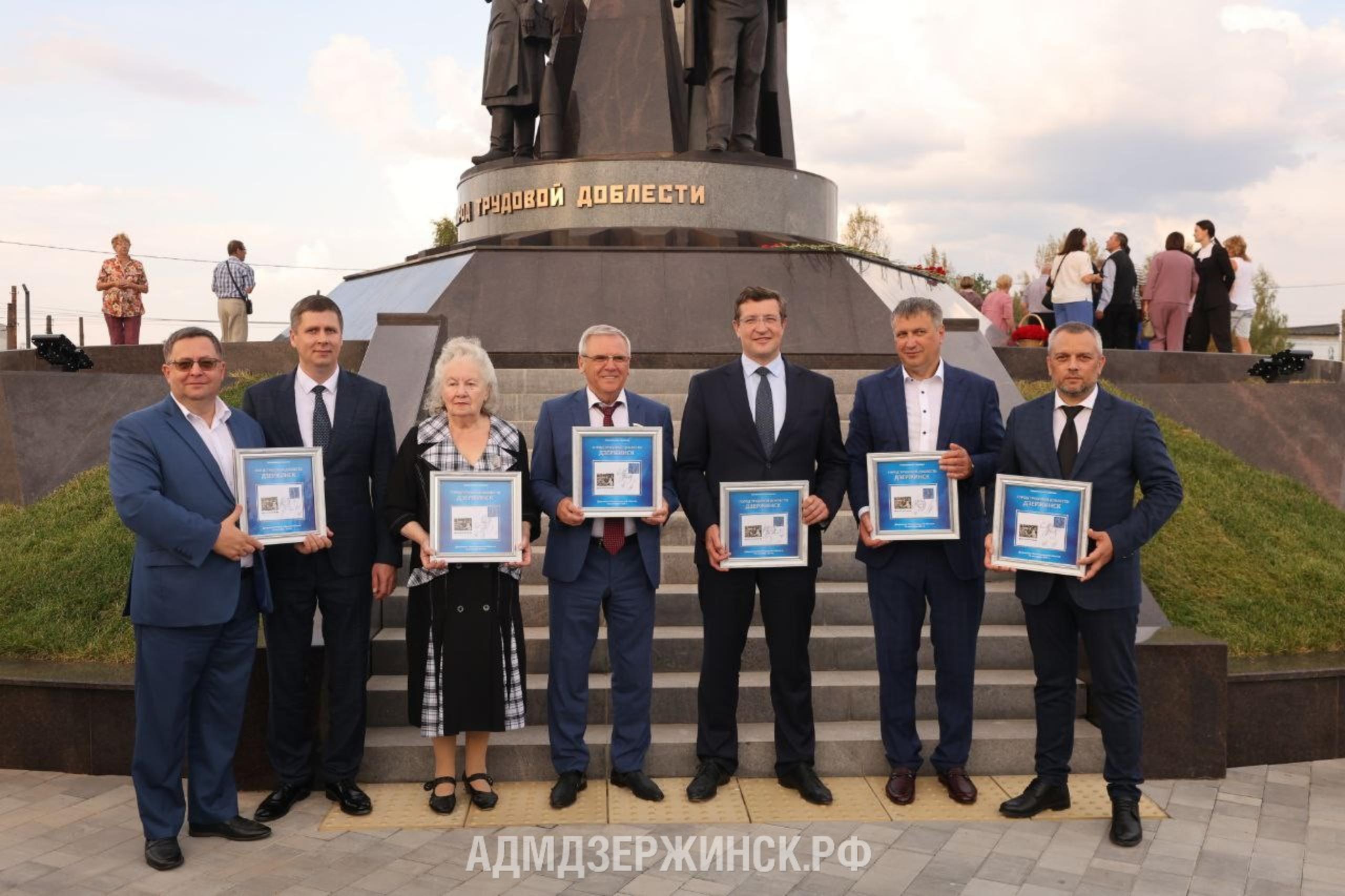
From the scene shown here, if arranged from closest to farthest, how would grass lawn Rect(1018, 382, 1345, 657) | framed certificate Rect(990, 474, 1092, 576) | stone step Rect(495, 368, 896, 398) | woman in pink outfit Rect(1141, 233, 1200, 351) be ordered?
framed certificate Rect(990, 474, 1092, 576), grass lawn Rect(1018, 382, 1345, 657), stone step Rect(495, 368, 896, 398), woman in pink outfit Rect(1141, 233, 1200, 351)

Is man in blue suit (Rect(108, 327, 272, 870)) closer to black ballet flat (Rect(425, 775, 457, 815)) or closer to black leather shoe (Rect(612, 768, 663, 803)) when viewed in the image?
black ballet flat (Rect(425, 775, 457, 815))

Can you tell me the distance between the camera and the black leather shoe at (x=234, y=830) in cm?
493

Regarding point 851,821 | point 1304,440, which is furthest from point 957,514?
point 1304,440

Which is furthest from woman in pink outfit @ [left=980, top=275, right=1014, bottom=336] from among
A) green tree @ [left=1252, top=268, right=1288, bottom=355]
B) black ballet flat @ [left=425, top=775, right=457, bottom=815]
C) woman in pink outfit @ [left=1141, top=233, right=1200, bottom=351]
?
green tree @ [left=1252, top=268, right=1288, bottom=355]

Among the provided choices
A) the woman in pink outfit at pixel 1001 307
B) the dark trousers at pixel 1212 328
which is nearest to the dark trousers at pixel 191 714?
the dark trousers at pixel 1212 328

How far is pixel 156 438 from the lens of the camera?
477cm

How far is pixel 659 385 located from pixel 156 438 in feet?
17.6

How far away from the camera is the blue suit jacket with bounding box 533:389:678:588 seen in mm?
5293

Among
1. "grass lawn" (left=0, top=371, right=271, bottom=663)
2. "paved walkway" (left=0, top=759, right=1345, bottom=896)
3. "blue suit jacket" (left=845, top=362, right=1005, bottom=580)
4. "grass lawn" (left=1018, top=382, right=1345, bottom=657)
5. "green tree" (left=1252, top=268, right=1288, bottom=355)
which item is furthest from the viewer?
"green tree" (left=1252, top=268, right=1288, bottom=355)

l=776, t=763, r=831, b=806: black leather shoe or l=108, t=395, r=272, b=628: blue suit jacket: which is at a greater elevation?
l=108, t=395, r=272, b=628: blue suit jacket

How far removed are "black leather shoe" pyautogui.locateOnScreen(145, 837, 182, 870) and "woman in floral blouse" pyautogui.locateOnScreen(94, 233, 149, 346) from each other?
9200 millimetres

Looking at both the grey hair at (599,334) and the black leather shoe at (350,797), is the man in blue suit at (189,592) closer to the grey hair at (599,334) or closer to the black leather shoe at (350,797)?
the black leather shoe at (350,797)

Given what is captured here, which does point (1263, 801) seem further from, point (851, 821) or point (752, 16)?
point (752, 16)

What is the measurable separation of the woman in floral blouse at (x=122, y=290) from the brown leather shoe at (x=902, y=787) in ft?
33.6
